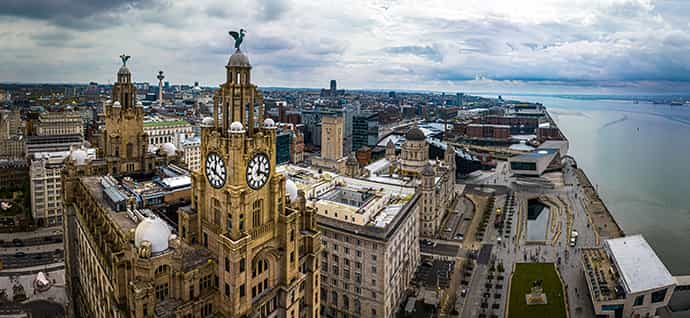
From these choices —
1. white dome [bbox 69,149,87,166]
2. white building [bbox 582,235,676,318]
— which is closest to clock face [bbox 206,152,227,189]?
white dome [bbox 69,149,87,166]

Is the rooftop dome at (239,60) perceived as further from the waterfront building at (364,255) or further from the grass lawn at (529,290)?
the grass lawn at (529,290)

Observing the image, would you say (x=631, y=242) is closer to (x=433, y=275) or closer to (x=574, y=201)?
(x=433, y=275)

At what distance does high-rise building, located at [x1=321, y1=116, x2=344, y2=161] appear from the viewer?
15688 centimetres

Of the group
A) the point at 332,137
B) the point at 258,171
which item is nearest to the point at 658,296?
the point at 258,171

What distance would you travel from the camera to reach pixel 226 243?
33094 mm

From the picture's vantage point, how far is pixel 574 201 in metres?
132

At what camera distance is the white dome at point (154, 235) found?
33656 mm

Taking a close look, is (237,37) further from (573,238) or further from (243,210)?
(573,238)

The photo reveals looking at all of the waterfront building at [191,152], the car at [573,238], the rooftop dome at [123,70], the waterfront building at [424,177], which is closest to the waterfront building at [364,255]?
the waterfront building at [424,177]

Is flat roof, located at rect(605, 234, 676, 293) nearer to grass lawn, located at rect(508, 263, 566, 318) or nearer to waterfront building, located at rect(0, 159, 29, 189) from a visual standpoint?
grass lawn, located at rect(508, 263, 566, 318)

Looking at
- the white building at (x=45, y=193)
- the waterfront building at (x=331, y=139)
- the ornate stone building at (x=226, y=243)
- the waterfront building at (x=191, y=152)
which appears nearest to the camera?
the ornate stone building at (x=226, y=243)

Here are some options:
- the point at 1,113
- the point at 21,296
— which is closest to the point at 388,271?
the point at 21,296

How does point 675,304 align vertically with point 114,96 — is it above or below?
below

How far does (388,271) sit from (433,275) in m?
17.6
